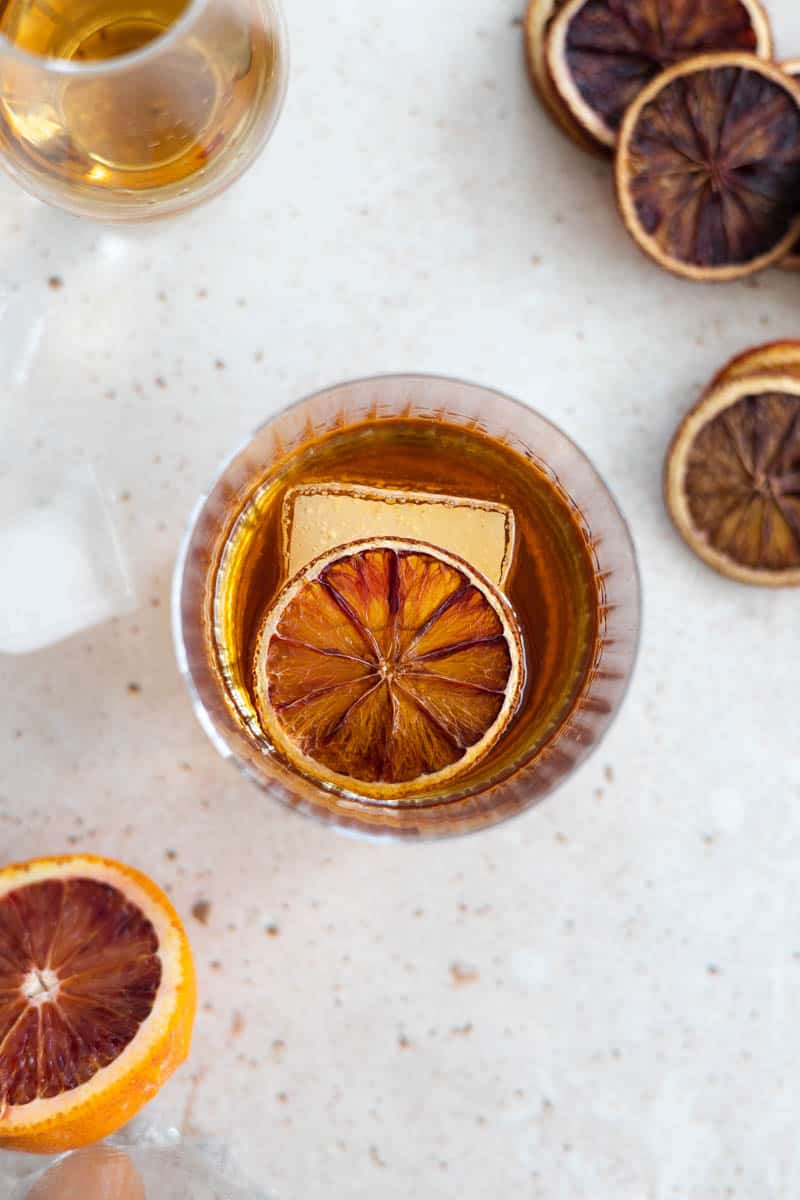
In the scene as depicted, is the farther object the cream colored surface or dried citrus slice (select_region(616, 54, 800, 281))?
dried citrus slice (select_region(616, 54, 800, 281))

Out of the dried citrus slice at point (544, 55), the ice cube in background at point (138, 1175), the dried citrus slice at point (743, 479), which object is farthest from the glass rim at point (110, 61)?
the ice cube in background at point (138, 1175)

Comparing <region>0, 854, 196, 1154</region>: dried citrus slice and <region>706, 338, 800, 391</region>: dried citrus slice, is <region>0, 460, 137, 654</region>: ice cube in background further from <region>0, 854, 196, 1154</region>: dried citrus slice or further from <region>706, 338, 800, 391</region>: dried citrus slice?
<region>706, 338, 800, 391</region>: dried citrus slice

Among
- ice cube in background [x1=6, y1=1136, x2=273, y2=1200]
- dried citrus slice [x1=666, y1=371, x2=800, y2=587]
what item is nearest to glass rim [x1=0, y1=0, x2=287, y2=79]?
dried citrus slice [x1=666, y1=371, x2=800, y2=587]

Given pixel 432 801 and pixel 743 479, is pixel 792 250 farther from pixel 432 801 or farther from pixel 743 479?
pixel 432 801

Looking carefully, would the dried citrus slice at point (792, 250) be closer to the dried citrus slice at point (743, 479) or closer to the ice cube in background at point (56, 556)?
the dried citrus slice at point (743, 479)

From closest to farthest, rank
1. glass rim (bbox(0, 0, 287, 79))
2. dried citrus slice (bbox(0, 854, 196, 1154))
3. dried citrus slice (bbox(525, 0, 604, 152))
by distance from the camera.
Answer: glass rim (bbox(0, 0, 287, 79)) < dried citrus slice (bbox(0, 854, 196, 1154)) < dried citrus slice (bbox(525, 0, 604, 152))

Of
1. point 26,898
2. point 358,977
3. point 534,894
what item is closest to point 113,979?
point 26,898

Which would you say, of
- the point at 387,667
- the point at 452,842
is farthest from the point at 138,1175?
the point at 387,667
